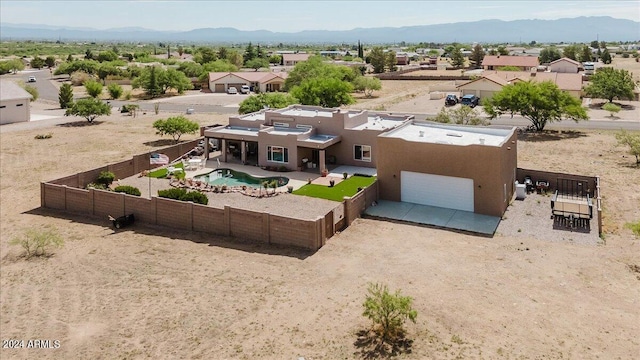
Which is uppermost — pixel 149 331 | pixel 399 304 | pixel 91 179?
pixel 91 179

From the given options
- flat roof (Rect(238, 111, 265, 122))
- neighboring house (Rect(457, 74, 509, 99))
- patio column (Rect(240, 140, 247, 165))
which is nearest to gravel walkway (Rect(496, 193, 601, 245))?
patio column (Rect(240, 140, 247, 165))

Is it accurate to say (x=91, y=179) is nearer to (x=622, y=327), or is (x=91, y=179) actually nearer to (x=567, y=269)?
(x=567, y=269)

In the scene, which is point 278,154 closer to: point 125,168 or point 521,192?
point 125,168

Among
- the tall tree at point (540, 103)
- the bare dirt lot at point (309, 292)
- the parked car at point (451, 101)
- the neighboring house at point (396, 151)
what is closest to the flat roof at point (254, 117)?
the neighboring house at point (396, 151)

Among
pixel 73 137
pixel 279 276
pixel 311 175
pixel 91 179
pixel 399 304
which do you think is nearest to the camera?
pixel 399 304

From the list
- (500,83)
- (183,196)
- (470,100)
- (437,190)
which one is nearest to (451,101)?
(470,100)

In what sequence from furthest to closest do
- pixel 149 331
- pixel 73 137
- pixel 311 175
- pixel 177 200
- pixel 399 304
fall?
pixel 73 137
pixel 311 175
pixel 177 200
pixel 149 331
pixel 399 304

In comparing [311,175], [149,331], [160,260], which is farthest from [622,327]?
[311,175]

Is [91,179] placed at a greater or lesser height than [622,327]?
greater
